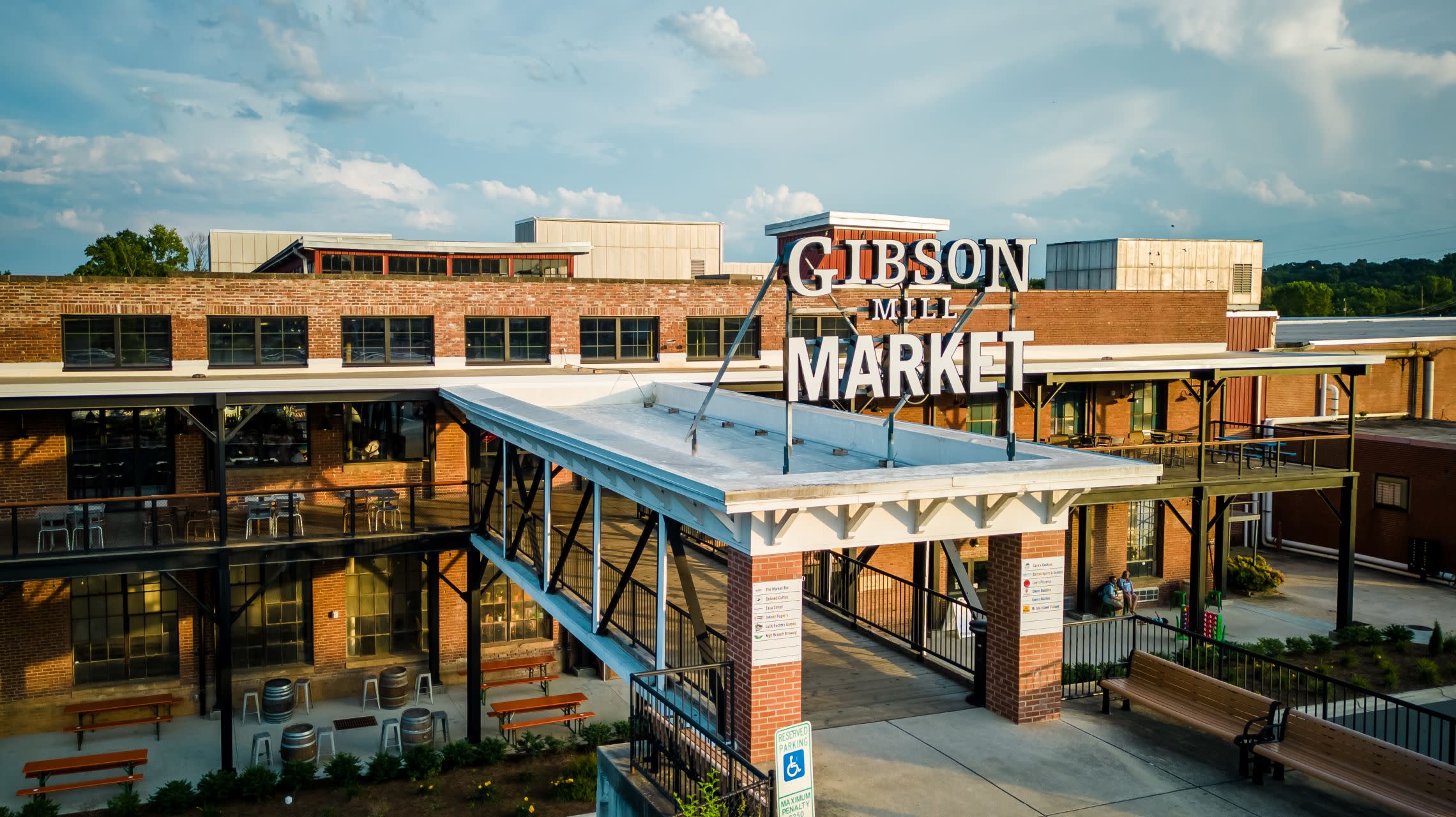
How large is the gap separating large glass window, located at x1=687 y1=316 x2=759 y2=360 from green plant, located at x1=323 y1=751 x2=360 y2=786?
43.5 ft

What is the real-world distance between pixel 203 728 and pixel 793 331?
16.7 metres

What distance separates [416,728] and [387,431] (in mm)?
7349

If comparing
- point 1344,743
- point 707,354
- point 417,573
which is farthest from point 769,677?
point 707,354

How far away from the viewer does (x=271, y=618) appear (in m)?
23.9

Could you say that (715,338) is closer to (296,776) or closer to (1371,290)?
(296,776)

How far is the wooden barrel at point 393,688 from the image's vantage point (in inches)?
914

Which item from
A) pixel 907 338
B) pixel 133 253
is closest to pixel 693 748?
pixel 907 338

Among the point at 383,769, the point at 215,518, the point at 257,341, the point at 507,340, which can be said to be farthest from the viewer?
the point at 507,340

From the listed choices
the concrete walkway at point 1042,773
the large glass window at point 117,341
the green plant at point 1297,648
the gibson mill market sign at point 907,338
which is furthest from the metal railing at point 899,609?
the large glass window at point 117,341

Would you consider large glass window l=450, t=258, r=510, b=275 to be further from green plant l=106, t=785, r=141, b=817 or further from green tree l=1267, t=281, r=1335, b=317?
green tree l=1267, t=281, r=1335, b=317

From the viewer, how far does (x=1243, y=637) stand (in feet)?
84.2

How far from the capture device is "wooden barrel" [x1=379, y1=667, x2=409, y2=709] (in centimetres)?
2322

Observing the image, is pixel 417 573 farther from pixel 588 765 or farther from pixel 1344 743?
pixel 1344 743

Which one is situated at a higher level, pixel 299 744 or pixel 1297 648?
pixel 1297 648
